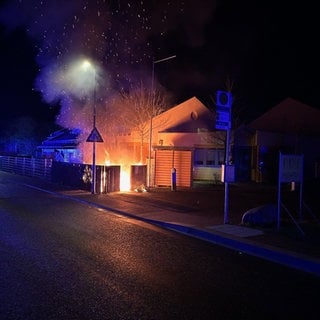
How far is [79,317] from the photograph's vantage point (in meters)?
4.20

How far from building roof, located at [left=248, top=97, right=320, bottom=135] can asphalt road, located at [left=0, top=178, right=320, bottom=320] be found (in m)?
22.0

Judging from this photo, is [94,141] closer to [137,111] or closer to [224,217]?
[224,217]

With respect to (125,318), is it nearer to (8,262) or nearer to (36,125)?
(8,262)

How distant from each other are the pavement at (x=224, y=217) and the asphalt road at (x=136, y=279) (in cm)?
37

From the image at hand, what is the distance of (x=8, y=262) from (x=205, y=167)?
19119 millimetres

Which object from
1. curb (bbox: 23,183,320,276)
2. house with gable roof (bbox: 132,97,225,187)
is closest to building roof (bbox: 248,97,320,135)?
house with gable roof (bbox: 132,97,225,187)

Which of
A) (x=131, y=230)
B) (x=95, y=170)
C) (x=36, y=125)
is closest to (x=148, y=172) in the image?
(x=95, y=170)

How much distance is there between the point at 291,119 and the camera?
97.0ft

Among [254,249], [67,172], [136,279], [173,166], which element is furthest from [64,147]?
[136,279]

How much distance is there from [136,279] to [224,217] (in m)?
4.89

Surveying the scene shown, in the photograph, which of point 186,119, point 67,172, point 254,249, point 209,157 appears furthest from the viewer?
point 186,119

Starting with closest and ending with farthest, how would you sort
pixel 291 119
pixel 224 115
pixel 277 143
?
pixel 224 115 < pixel 277 143 < pixel 291 119

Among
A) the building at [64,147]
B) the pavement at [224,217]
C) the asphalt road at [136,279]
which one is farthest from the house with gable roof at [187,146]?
the asphalt road at [136,279]

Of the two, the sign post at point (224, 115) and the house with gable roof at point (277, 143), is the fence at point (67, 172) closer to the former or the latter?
the sign post at point (224, 115)
